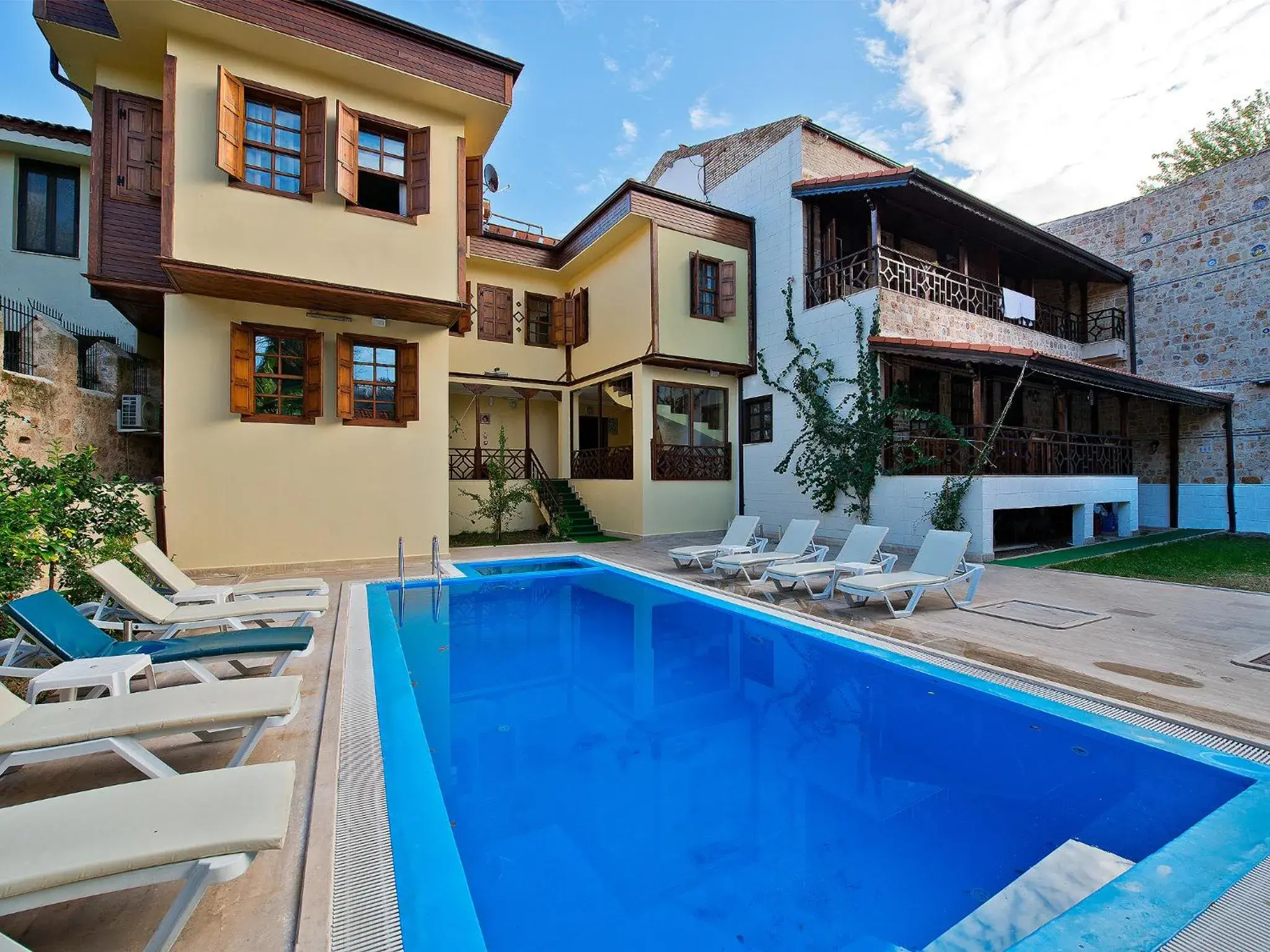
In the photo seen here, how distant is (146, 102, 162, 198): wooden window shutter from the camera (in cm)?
920

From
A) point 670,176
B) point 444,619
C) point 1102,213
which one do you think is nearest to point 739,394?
point 670,176

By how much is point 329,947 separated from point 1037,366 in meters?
12.2

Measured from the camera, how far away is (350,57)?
9070 millimetres

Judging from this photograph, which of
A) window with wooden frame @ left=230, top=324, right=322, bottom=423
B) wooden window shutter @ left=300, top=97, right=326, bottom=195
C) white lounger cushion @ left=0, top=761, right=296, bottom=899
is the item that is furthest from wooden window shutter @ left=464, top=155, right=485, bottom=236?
white lounger cushion @ left=0, top=761, right=296, bottom=899

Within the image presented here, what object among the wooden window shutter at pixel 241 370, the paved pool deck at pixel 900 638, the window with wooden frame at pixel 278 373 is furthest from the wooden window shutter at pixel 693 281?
the wooden window shutter at pixel 241 370

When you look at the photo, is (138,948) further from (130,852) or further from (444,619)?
(444,619)

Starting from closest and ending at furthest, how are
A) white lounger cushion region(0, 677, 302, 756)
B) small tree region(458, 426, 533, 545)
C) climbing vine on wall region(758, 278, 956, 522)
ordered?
1. white lounger cushion region(0, 677, 302, 756)
2. climbing vine on wall region(758, 278, 956, 522)
3. small tree region(458, 426, 533, 545)

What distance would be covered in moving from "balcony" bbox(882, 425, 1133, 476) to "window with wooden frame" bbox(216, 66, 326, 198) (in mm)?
11425

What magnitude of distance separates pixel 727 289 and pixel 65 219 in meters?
14.4

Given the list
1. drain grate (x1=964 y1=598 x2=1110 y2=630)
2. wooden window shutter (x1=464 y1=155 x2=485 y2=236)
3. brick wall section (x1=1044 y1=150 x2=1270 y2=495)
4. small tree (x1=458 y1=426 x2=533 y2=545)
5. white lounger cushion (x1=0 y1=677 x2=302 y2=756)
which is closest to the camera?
white lounger cushion (x1=0 y1=677 x2=302 y2=756)

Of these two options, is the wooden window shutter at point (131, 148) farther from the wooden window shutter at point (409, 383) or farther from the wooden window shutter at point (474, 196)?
the wooden window shutter at point (474, 196)

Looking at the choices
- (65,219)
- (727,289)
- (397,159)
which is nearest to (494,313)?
(397,159)

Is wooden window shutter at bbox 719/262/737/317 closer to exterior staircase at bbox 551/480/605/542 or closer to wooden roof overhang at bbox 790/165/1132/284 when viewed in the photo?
wooden roof overhang at bbox 790/165/1132/284

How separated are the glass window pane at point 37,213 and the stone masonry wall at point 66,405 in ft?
14.9
